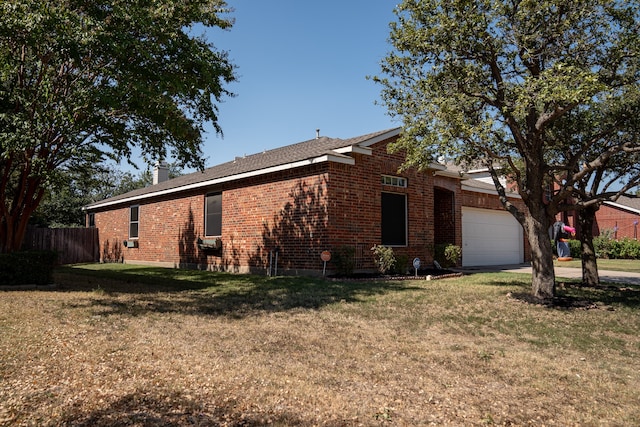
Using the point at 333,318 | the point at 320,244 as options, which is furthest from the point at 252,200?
the point at 333,318

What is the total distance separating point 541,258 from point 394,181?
231 inches

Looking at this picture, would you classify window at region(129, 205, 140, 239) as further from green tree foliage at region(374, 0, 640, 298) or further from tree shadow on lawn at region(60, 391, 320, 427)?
tree shadow on lawn at region(60, 391, 320, 427)

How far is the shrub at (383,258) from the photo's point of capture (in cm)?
1262

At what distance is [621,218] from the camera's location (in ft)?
105

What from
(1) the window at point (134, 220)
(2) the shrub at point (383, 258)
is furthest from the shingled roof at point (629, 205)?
(1) the window at point (134, 220)

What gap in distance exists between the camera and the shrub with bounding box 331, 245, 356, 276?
11773 mm

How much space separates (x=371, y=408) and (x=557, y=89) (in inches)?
216

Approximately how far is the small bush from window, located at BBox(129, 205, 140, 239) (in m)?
10.9

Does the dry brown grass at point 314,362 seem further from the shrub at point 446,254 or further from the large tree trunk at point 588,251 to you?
the shrub at point 446,254

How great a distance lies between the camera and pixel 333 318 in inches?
278

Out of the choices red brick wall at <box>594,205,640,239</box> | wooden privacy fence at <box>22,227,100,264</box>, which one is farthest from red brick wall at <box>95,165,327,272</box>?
red brick wall at <box>594,205,640,239</box>

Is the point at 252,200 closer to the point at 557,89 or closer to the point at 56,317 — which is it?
the point at 56,317

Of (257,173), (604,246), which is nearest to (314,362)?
(257,173)

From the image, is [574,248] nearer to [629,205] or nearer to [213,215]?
[629,205]
